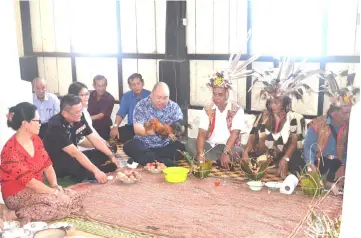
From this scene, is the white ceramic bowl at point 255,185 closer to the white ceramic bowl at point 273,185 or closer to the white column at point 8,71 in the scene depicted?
the white ceramic bowl at point 273,185

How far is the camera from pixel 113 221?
3855 mm

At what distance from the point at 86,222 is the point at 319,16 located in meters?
3.87

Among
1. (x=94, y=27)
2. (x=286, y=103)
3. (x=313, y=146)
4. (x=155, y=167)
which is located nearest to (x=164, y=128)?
(x=155, y=167)

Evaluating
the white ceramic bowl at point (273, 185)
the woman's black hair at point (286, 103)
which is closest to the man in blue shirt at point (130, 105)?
the woman's black hair at point (286, 103)

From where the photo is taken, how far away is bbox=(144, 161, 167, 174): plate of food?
5.16 metres

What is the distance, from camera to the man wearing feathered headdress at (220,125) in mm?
5254

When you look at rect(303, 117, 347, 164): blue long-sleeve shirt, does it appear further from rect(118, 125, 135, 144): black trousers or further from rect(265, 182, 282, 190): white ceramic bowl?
rect(118, 125, 135, 144): black trousers

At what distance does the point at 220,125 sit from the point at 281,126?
764 millimetres

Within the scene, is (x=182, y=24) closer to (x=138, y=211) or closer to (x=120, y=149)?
(x=120, y=149)

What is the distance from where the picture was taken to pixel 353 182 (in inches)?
83.9

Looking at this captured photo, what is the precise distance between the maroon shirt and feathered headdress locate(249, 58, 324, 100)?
256 cm

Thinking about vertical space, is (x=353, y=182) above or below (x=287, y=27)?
below

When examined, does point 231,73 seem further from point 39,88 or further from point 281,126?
point 39,88

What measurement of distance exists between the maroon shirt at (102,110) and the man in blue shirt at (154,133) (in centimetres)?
137
